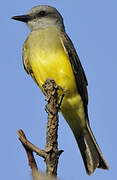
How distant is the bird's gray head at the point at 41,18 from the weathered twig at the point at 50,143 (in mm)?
2516

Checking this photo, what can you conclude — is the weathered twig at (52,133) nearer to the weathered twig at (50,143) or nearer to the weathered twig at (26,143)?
the weathered twig at (50,143)

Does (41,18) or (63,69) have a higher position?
(41,18)

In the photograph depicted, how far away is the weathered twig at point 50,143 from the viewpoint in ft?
8.87

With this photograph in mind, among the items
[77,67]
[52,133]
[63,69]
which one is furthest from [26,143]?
[77,67]

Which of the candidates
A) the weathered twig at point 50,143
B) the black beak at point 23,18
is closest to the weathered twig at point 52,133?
the weathered twig at point 50,143

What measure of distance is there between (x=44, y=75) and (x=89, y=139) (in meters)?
1.55

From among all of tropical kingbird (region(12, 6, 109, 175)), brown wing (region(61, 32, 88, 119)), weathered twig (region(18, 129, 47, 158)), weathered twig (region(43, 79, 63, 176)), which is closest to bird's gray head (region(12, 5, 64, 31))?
tropical kingbird (region(12, 6, 109, 175))

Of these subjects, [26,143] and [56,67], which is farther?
[56,67]

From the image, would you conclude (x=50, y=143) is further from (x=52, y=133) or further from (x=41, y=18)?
(x=41, y=18)

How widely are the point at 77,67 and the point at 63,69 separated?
0.51m

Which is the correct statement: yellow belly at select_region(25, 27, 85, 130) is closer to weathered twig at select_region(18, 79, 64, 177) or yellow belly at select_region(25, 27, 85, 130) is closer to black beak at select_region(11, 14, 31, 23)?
black beak at select_region(11, 14, 31, 23)

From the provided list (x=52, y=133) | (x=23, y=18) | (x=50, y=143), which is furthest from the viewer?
(x=23, y=18)

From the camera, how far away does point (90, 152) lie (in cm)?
524

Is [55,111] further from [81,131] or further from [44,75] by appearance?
[81,131]
